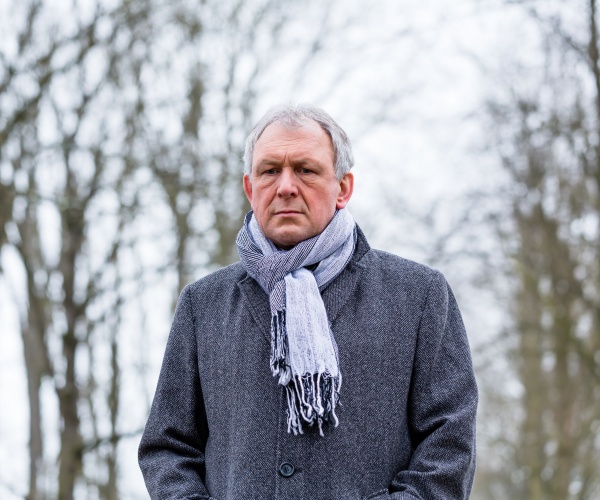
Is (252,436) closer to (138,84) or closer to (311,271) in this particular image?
(311,271)

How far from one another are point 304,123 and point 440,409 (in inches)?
40.3

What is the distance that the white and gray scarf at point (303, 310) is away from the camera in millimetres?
3295

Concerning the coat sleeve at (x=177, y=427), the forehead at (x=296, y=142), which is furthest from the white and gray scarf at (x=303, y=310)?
the coat sleeve at (x=177, y=427)

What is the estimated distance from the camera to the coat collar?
3512 millimetres

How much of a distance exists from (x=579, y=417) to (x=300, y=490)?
15.1 m

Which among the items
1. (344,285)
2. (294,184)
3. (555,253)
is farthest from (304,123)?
(555,253)

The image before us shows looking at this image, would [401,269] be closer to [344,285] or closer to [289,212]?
[344,285]

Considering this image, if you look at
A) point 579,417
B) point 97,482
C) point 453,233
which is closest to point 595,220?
point 453,233

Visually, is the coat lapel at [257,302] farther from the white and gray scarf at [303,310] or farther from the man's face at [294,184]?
the man's face at [294,184]

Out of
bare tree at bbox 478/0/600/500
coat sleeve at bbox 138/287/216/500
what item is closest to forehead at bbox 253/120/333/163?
coat sleeve at bbox 138/287/216/500

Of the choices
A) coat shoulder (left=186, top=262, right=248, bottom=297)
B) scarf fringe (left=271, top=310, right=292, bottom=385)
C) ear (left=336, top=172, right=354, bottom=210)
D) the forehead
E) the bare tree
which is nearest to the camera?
scarf fringe (left=271, top=310, right=292, bottom=385)

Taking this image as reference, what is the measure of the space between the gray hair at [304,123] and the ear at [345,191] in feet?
0.08

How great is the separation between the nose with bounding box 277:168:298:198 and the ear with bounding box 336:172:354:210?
204mm

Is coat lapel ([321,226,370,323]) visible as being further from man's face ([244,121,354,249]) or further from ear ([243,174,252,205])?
ear ([243,174,252,205])
